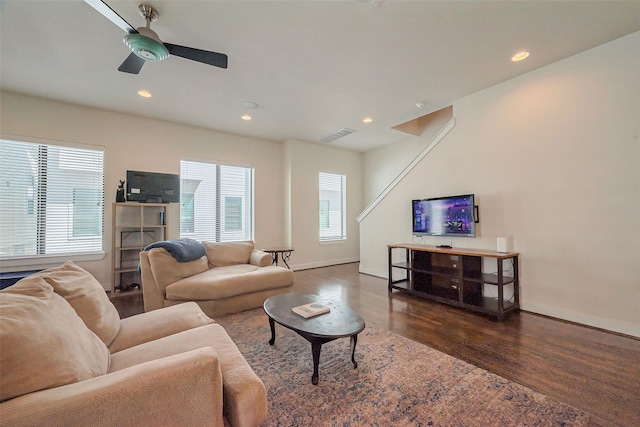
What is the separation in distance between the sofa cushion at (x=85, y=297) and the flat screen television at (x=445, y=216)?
12.7 feet

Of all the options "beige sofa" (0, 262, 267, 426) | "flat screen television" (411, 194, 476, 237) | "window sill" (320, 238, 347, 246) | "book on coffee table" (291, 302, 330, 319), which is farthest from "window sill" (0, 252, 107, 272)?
"flat screen television" (411, 194, 476, 237)

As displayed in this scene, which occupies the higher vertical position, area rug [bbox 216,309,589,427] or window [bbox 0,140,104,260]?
window [bbox 0,140,104,260]

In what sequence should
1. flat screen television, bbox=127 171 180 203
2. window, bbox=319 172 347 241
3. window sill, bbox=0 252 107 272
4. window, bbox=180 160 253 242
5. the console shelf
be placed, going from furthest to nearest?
window, bbox=319 172 347 241, window, bbox=180 160 253 242, flat screen television, bbox=127 171 180 203, the console shelf, window sill, bbox=0 252 107 272

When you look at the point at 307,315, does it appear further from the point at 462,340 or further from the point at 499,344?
the point at 499,344

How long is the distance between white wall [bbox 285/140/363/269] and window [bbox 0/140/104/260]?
133 inches

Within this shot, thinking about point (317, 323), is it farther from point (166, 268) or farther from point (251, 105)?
point (251, 105)

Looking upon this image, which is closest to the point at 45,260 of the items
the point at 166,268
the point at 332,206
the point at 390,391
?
the point at 166,268

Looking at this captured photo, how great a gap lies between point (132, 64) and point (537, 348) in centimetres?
459

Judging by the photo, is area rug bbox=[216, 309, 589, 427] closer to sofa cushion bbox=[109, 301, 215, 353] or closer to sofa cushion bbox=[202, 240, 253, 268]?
sofa cushion bbox=[109, 301, 215, 353]

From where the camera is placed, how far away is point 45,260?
373 centimetres

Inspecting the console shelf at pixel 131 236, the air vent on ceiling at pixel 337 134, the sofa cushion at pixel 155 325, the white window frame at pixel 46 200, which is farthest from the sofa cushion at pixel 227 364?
the air vent on ceiling at pixel 337 134

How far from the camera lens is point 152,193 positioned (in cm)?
431

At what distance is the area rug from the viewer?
1.46 metres

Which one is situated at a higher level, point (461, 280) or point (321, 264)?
point (461, 280)
